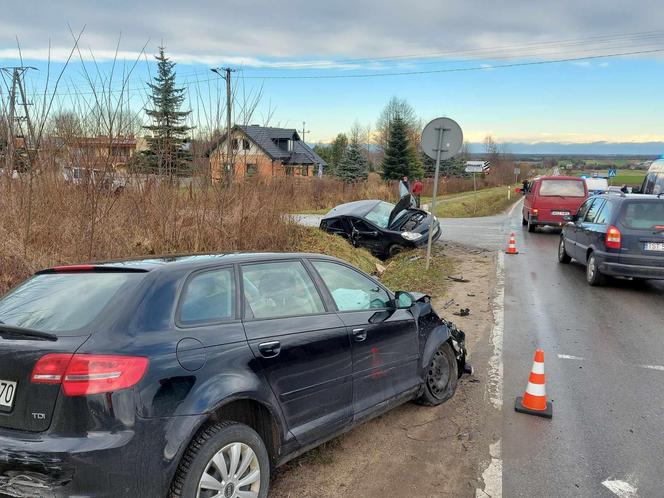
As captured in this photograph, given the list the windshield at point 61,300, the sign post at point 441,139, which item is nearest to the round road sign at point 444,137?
the sign post at point 441,139

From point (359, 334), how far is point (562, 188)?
57.6 ft

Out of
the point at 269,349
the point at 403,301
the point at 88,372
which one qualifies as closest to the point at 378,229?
the point at 403,301

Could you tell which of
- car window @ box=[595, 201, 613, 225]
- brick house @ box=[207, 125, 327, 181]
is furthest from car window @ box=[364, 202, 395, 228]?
car window @ box=[595, 201, 613, 225]

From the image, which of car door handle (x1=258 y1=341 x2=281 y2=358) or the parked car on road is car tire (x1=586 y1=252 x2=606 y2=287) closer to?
car door handle (x1=258 y1=341 x2=281 y2=358)

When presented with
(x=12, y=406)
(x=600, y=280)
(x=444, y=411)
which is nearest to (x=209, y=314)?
(x=12, y=406)

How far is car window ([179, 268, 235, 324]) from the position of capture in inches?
113

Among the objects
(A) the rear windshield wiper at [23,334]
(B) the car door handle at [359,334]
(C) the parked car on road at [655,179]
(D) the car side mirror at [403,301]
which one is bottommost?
(B) the car door handle at [359,334]

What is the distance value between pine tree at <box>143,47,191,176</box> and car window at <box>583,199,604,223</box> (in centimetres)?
809

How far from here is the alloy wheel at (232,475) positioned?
2648mm

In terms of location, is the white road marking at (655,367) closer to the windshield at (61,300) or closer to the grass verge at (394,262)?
the grass verge at (394,262)

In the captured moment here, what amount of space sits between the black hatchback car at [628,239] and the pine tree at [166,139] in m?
7.70

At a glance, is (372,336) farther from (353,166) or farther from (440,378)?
(353,166)

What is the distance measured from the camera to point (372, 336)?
3.87 metres

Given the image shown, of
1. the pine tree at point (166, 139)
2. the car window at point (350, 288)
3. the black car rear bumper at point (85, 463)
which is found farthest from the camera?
the pine tree at point (166, 139)
